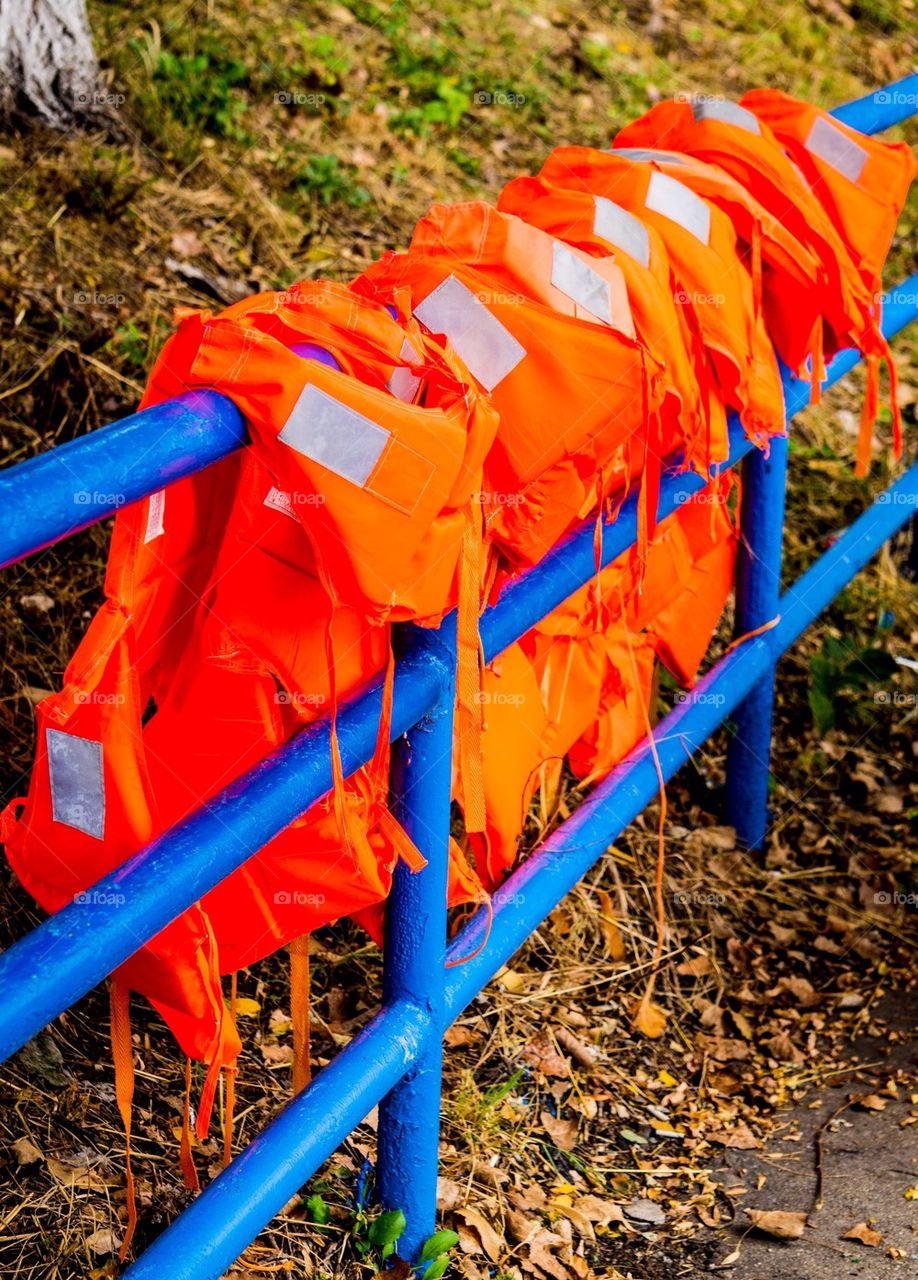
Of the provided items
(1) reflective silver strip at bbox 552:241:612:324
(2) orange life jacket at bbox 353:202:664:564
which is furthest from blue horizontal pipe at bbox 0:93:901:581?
(1) reflective silver strip at bbox 552:241:612:324

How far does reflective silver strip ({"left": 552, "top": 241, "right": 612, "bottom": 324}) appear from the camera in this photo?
1.80 meters

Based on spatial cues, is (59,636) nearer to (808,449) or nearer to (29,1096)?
(29,1096)

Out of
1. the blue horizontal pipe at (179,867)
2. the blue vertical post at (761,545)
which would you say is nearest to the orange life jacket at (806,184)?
the blue vertical post at (761,545)

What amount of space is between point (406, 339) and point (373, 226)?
9.22 feet

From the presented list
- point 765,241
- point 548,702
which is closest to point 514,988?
point 548,702

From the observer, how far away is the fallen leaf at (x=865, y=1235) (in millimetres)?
2262

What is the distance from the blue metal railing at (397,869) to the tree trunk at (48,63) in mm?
2063

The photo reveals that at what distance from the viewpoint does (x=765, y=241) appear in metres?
2.26

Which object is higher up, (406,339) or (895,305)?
(406,339)

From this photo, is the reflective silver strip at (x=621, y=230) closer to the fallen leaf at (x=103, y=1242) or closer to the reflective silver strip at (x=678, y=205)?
the reflective silver strip at (x=678, y=205)

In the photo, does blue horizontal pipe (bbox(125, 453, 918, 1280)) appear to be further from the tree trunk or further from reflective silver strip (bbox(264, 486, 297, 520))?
the tree trunk

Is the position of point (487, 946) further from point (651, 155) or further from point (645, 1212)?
point (651, 155)

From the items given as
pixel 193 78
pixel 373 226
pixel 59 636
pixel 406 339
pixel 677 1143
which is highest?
pixel 406 339

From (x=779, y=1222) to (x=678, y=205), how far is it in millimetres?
1569
